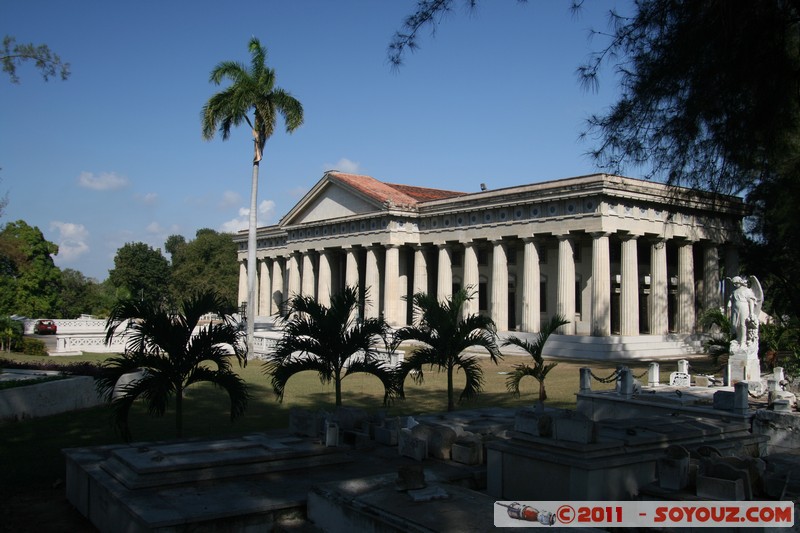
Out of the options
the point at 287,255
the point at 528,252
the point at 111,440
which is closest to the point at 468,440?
the point at 111,440

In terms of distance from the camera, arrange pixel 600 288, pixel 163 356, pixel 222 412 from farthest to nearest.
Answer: pixel 600 288 → pixel 222 412 → pixel 163 356

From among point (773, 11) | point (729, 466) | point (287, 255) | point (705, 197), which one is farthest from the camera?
point (287, 255)

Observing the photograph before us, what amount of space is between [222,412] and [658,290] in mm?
23771

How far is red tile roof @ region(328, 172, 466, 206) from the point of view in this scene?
4091 centimetres

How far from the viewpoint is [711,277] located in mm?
35906

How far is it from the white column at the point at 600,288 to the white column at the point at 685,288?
223 inches

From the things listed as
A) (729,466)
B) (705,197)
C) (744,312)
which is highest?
(705,197)

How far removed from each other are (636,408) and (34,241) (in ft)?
167

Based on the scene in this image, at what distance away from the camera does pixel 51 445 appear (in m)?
11.1

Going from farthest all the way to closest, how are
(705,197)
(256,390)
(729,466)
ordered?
(256,390)
(705,197)
(729,466)

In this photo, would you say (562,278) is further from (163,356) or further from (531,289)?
(163,356)

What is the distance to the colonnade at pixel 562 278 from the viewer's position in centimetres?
3206

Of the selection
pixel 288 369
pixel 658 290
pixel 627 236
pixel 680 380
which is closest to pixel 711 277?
pixel 658 290

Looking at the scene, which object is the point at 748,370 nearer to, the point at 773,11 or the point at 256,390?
the point at 773,11
